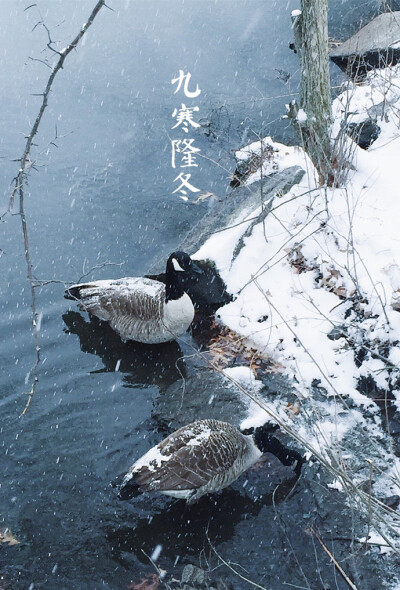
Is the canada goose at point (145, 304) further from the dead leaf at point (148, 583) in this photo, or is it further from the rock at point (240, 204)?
the dead leaf at point (148, 583)

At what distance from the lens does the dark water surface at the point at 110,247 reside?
577cm

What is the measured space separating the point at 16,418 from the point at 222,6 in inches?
650

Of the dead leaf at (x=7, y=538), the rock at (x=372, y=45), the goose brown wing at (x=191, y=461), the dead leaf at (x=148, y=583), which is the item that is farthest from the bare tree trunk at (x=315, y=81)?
the dead leaf at (x=7, y=538)

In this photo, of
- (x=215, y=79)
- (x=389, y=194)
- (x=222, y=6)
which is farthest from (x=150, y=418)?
(x=222, y=6)

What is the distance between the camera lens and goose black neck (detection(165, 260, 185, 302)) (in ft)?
26.1

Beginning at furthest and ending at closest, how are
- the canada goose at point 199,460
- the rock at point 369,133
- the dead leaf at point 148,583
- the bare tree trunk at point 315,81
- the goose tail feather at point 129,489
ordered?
the rock at point 369,133
the bare tree trunk at point 315,81
the canada goose at point 199,460
the goose tail feather at point 129,489
the dead leaf at point 148,583

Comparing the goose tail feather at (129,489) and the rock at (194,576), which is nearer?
the rock at (194,576)

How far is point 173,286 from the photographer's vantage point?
795 cm

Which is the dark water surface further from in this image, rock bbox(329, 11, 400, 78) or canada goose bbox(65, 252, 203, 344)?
rock bbox(329, 11, 400, 78)

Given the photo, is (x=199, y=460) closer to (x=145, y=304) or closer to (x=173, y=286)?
(x=173, y=286)

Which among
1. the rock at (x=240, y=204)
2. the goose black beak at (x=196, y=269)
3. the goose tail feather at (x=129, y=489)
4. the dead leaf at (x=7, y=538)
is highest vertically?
the rock at (x=240, y=204)

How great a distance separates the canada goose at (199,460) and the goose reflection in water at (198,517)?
19 centimetres

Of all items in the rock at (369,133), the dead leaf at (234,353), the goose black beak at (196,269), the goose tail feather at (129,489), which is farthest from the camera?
the rock at (369,133)

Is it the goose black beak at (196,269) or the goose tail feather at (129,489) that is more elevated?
the goose black beak at (196,269)
